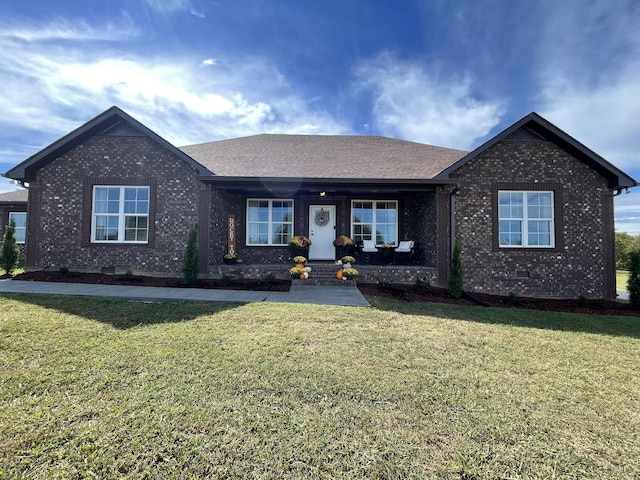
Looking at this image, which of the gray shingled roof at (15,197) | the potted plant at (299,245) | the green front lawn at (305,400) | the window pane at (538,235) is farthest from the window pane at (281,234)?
the gray shingled roof at (15,197)

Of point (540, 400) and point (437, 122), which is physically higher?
point (437, 122)

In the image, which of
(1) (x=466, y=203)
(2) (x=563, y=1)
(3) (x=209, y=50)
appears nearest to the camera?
(2) (x=563, y=1)

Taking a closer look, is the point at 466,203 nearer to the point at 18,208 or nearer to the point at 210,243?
the point at 210,243

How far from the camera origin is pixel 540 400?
288cm

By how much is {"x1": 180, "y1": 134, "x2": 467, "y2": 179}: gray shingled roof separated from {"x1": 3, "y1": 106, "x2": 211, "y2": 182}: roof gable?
160cm

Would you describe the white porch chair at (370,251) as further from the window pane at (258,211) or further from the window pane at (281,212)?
the window pane at (258,211)

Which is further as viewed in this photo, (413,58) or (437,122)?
(437,122)

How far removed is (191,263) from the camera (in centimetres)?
834

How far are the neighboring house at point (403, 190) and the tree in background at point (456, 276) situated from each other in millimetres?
1034

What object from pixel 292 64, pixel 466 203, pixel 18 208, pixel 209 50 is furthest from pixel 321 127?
pixel 18 208

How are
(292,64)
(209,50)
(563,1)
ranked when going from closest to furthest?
(563,1) < (209,50) < (292,64)

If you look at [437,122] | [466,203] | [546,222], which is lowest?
[546,222]

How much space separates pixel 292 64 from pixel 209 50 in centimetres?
316

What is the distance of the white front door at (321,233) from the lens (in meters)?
11.5
